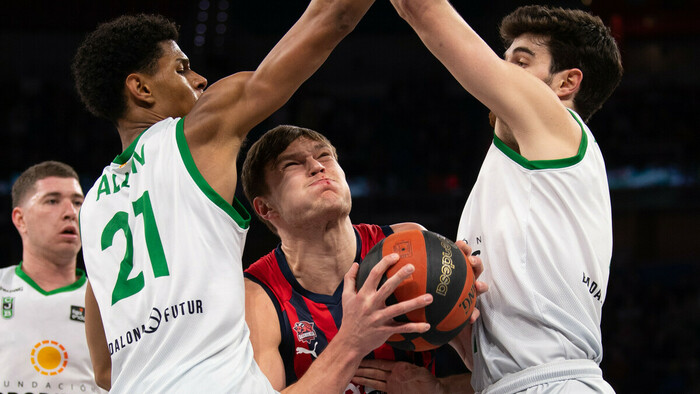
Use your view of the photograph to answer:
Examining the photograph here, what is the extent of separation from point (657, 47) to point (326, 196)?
14487 millimetres

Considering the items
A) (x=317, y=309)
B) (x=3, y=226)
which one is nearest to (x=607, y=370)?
(x=317, y=309)

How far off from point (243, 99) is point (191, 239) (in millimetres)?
565

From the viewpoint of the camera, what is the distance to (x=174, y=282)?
2506 mm

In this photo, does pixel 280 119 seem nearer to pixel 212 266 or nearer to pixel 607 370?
pixel 607 370

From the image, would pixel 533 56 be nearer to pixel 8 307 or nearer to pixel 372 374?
pixel 372 374

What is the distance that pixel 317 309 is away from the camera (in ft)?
11.0

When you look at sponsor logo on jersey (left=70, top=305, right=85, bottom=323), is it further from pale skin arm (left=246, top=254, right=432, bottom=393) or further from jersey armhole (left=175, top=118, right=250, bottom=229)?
jersey armhole (left=175, top=118, right=250, bottom=229)

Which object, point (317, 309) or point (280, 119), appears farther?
point (280, 119)

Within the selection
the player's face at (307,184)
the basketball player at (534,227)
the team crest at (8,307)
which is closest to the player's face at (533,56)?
the basketball player at (534,227)

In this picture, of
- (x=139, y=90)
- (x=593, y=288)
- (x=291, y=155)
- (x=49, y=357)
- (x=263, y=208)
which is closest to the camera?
(x=593, y=288)

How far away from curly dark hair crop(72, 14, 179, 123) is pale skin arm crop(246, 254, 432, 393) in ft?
4.25

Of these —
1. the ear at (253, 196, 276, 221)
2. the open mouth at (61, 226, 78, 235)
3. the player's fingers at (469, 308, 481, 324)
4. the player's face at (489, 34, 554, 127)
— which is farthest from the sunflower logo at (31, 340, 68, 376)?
the player's face at (489, 34, 554, 127)

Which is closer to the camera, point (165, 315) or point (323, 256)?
point (165, 315)

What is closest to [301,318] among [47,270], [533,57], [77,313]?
[533,57]
